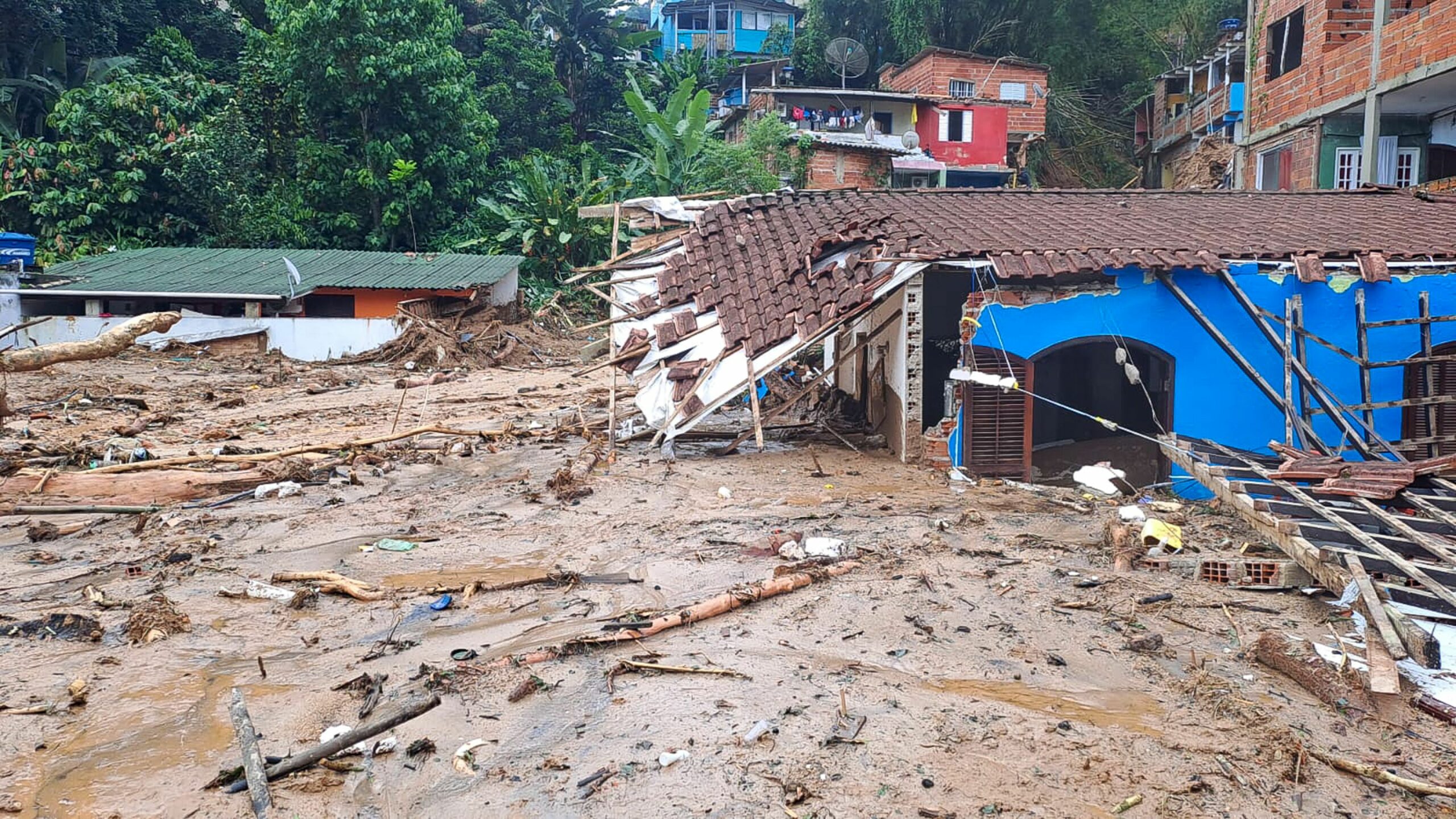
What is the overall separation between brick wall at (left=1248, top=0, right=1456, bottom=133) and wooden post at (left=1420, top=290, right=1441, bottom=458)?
624 centimetres

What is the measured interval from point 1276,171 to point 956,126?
44.2 feet

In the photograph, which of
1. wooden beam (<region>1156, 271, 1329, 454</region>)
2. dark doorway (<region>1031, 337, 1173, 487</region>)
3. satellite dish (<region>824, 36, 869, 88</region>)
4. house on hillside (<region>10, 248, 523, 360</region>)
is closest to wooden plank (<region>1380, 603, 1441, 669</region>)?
wooden beam (<region>1156, 271, 1329, 454</region>)

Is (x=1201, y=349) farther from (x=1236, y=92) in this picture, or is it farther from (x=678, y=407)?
(x=1236, y=92)

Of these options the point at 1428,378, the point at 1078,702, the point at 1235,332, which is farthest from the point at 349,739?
the point at 1428,378

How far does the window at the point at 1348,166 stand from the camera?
61.3 feet

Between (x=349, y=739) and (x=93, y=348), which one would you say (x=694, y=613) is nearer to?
(x=349, y=739)

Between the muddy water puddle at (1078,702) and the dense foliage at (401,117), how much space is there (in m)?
20.1

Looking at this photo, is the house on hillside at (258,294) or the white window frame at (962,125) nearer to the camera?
the house on hillside at (258,294)

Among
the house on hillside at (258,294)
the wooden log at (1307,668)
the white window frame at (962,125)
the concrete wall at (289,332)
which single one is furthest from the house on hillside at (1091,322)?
the white window frame at (962,125)

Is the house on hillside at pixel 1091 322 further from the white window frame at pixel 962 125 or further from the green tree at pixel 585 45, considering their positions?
the green tree at pixel 585 45

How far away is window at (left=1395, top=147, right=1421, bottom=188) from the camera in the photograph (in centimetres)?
1816

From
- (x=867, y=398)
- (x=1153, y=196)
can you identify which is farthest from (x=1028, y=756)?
(x=1153, y=196)

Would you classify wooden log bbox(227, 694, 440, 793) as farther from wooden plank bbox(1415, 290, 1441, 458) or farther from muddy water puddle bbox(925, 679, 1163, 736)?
wooden plank bbox(1415, 290, 1441, 458)

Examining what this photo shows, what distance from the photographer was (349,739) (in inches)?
189
